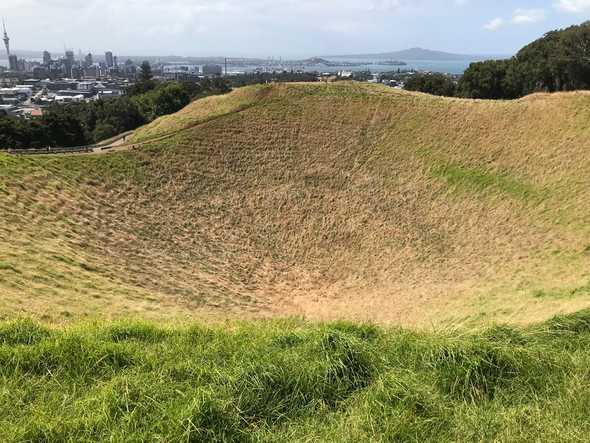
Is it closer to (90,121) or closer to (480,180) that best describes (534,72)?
(480,180)

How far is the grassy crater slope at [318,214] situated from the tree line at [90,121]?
20819 millimetres

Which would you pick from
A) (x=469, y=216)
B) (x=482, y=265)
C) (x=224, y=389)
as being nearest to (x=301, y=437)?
(x=224, y=389)

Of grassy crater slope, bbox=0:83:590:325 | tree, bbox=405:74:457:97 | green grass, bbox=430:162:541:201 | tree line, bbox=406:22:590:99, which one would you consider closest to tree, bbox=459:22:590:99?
tree line, bbox=406:22:590:99

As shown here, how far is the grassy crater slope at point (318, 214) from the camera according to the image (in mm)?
13562

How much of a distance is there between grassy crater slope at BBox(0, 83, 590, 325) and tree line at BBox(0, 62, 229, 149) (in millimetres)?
20819

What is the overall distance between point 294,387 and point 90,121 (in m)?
67.9

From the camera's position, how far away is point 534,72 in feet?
146

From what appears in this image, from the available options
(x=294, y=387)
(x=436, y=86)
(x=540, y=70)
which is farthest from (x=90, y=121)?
(x=294, y=387)

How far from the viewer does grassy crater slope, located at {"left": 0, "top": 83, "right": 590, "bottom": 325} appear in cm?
1356

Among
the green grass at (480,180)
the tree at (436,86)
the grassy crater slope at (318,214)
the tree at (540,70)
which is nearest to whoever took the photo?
the grassy crater slope at (318,214)

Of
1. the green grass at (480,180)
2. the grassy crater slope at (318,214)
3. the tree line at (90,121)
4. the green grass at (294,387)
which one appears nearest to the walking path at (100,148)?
the grassy crater slope at (318,214)

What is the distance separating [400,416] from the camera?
4.50 metres

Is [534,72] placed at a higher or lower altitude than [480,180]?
higher

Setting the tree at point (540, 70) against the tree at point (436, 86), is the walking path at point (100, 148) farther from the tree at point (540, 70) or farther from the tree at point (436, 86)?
the tree at point (436, 86)
